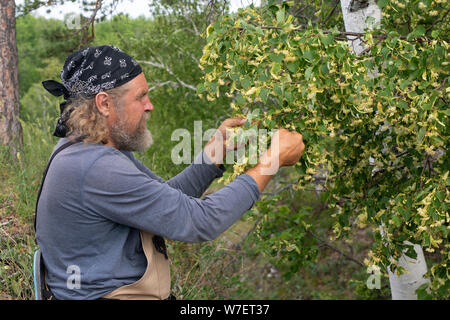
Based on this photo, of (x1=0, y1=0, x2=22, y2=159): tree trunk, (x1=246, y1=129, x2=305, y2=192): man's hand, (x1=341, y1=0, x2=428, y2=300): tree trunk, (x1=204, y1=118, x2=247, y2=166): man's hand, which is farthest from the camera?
Answer: (x1=0, y1=0, x2=22, y2=159): tree trunk

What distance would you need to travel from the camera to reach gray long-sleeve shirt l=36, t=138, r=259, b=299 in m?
1.94

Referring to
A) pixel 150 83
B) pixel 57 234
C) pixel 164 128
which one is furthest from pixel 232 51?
pixel 164 128

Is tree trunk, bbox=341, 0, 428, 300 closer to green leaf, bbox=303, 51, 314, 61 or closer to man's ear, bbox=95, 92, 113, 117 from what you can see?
green leaf, bbox=303, 51, 314, 61

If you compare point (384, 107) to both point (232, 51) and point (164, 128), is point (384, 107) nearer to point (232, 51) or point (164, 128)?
point (232, 51)

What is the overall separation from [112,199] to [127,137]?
36 cm

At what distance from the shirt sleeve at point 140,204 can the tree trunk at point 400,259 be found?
6.08 feet

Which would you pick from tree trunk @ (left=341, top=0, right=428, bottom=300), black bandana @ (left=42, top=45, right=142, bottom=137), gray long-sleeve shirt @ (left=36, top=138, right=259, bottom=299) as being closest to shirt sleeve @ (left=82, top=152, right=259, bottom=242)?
gray long-sleeve shirt @ (left=36, top=138, right=259, bottom=299)

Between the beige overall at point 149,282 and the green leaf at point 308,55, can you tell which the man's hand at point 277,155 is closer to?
the green leaf at point 308,55

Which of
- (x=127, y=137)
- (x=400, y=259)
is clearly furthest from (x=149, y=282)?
(x=400, y=259)

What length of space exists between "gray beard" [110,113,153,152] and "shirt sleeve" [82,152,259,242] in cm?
18

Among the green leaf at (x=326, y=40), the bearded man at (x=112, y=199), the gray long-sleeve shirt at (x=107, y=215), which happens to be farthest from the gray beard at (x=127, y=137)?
the green leaf at (x=326, y=40)

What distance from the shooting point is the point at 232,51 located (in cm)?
234

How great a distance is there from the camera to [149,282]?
2.09 metres

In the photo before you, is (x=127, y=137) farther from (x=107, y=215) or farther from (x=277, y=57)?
(x=277, y=57)
